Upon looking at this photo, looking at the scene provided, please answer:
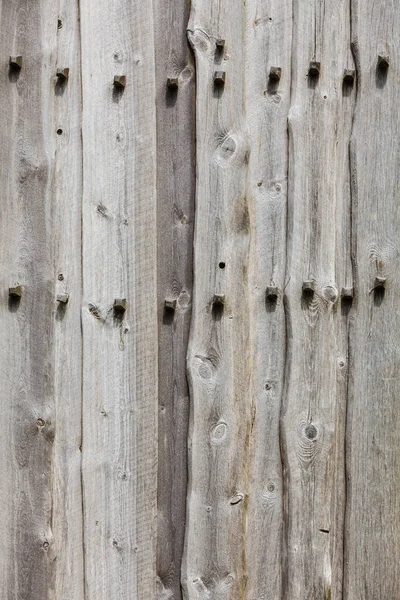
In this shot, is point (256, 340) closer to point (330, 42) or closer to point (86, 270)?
point (86, 270)

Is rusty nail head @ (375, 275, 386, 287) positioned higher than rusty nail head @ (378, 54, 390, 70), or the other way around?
rusty nail head @ (378, 54, 390, 70)

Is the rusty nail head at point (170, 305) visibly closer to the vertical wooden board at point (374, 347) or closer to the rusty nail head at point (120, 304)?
the rusty nail head at point (120, 304)

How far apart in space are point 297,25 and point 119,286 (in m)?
0.97

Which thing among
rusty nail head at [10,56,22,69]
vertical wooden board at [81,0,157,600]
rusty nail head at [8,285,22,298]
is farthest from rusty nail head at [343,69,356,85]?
rusty nail head at [8,285,22,298]

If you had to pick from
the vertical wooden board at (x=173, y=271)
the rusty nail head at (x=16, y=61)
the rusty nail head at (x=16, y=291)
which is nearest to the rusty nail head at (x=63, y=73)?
the rusty nail head at (x=16, y=61)

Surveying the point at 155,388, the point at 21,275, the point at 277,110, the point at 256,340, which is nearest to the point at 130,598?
the point at 155,388

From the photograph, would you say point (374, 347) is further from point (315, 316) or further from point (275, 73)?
point (275, 73)

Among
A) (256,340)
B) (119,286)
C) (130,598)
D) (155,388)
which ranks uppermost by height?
(119,286)

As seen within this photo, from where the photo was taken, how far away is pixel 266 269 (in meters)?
2.31

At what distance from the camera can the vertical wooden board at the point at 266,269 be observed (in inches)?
90.4

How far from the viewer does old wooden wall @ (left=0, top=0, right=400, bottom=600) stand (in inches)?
90.1

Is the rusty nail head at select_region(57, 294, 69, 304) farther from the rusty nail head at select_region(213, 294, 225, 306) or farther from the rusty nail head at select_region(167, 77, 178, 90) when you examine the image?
the rusty nail head at select_region(167, 77, 178, 90)

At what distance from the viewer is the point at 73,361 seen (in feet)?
7.73

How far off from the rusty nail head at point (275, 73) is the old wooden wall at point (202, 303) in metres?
0.01
